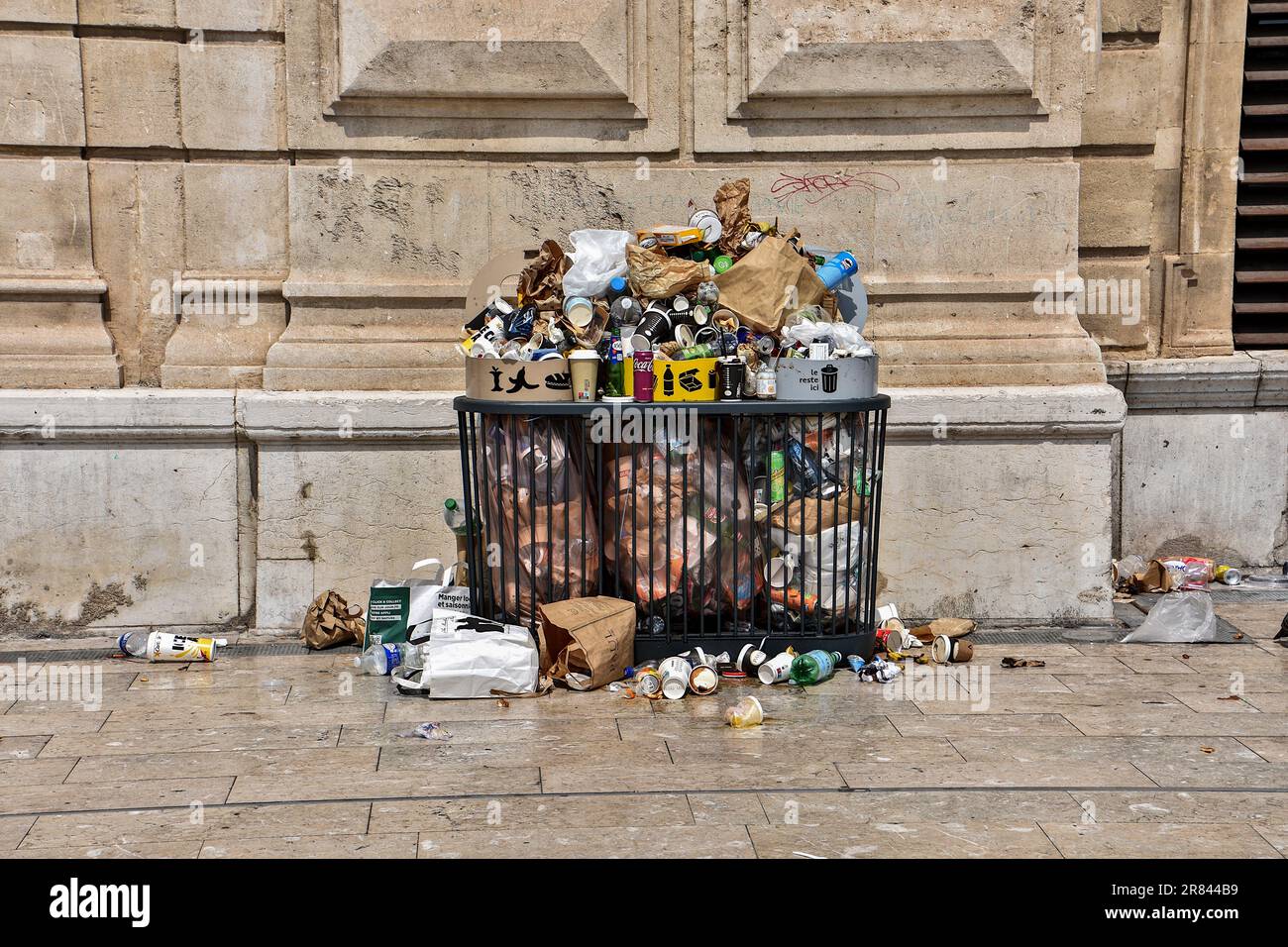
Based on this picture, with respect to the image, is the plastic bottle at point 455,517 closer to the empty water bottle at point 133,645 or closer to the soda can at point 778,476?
the empty water bottle at point 133,645

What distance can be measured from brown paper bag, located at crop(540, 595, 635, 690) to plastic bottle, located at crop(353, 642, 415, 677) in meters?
0.60

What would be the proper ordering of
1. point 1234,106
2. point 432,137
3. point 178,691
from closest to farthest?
point 178,691 < point 432,137 < point 1234,106

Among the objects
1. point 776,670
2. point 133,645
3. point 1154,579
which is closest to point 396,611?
point 133,645

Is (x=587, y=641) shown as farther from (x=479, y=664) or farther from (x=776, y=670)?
(x=776, y=670)

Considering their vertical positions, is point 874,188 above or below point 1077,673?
above

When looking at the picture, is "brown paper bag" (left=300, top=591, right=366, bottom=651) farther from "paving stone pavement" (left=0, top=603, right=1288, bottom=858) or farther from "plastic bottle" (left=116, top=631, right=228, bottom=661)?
"plastic bottle" (left=116, top=631, right=228, bottom=661)

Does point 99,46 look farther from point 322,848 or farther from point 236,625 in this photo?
point 322,848

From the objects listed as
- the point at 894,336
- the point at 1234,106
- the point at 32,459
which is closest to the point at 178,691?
the point at 32,459

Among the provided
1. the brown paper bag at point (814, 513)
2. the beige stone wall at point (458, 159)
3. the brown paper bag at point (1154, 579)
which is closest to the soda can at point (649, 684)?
the brown paper bag at point (814, 513)

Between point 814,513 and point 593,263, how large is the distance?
4.37 feet

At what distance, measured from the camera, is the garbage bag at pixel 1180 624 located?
611 cm

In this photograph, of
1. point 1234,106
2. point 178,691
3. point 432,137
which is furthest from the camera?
point 1234,106

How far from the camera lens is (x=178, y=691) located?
17.8 feet

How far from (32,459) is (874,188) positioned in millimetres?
3945
